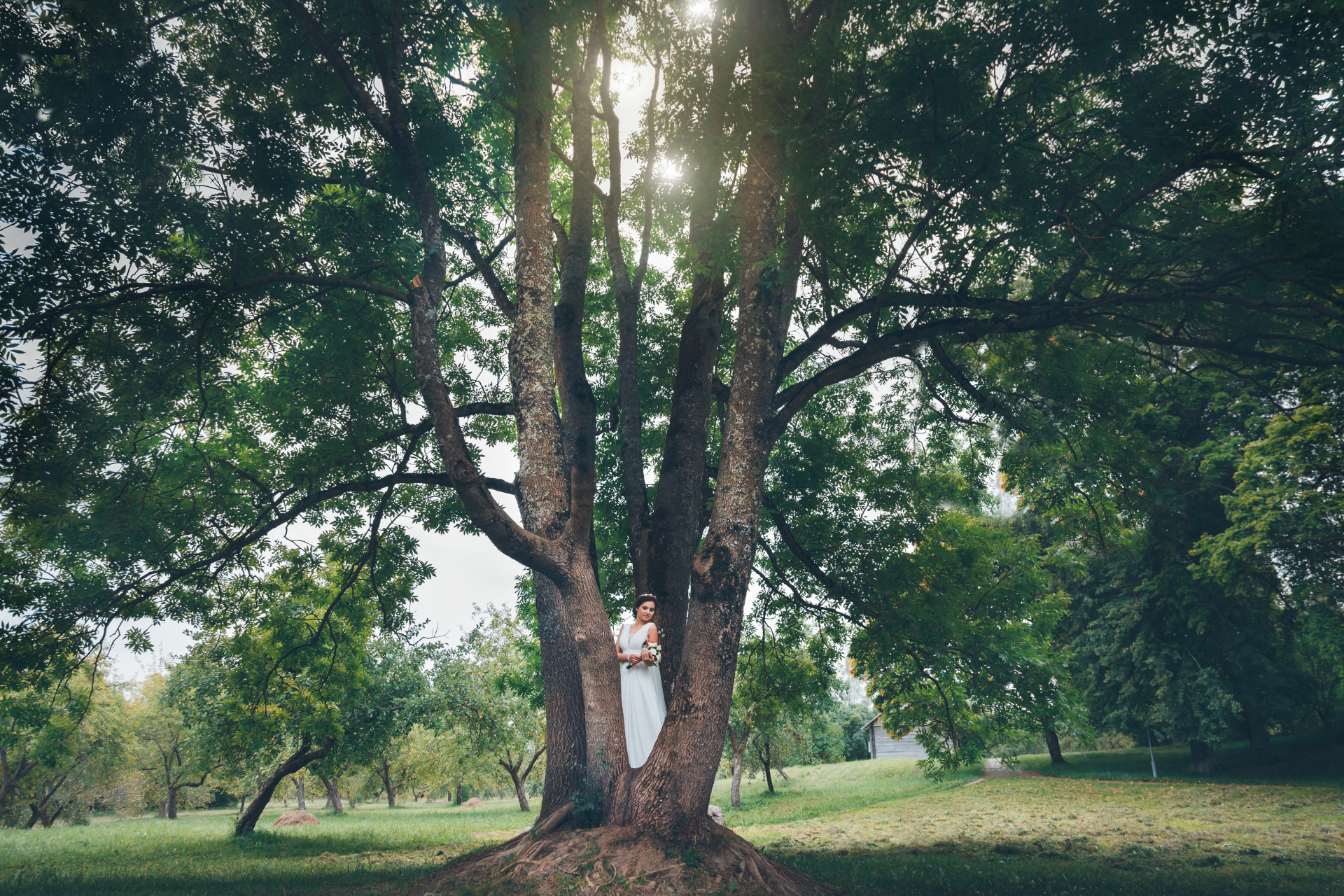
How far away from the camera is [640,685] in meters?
7.06

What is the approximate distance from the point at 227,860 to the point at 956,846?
43.4ft

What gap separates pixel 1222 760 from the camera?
26.4 metres

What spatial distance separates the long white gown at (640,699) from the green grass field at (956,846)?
2444 millimetres

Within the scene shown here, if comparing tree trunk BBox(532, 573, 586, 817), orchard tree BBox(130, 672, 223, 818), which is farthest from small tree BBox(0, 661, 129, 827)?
tree trunk BBox(532, 573, 586, 817)

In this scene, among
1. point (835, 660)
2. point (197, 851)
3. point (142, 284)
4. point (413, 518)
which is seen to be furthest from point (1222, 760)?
point (142, 284)

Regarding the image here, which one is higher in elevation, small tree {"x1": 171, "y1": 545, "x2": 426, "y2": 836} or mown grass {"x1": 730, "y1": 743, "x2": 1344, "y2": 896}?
small tree {"x1": 171, "y1": 545, "x2": 426, "y2": 836}

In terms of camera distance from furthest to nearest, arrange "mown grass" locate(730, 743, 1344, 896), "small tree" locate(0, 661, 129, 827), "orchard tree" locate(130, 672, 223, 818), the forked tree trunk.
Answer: "orchard tree" locate(130, 672, 223, 818) → "small tree" locate(0, 661, 129, 827) → the forked tree trunk → "mown grass" locate(730, 743, 1344, 896)

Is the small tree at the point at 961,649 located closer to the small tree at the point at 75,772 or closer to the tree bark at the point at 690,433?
the tree bark at the point at 690,433

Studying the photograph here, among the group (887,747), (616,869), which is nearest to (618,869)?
(616,869)

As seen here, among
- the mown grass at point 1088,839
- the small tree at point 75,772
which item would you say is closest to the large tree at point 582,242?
the mown grass at point 1088,839

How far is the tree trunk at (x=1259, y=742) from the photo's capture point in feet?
79.2

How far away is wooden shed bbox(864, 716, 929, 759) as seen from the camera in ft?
150

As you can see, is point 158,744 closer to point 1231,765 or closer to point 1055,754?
point 1055,754

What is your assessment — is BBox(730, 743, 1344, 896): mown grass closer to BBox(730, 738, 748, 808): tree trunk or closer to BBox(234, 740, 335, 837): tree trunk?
BBox(730, 738, 748, 808): tree trunk
